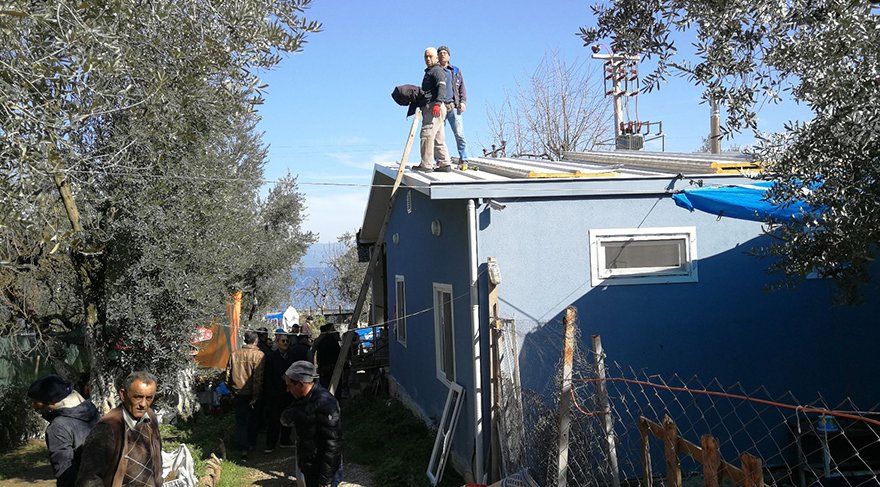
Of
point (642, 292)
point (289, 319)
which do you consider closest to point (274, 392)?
point (642, 292)

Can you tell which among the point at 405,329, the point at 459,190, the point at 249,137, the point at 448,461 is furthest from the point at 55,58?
the point at 249,137

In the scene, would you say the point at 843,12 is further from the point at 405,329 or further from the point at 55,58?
the point at 405,329

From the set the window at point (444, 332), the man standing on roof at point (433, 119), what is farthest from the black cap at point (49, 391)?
the man standing on roof at point (433, 119)

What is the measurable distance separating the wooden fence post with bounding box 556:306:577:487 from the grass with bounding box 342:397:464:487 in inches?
129

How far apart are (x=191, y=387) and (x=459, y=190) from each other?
7.93 metres

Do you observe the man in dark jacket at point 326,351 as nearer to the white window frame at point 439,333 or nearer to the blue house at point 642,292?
the white window frame at point 439,333

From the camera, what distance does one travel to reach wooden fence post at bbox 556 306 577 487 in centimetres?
569

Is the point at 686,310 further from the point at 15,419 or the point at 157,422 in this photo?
the point at 15,419

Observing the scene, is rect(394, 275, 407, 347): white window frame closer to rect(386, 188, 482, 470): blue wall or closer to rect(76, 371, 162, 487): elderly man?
rect(386, 188, 482, 470): blue wall

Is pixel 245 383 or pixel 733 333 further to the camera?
pixel 245 383

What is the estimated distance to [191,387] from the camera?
45.6 feet

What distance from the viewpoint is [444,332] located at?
10188 mm

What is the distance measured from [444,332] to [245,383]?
2818 millimetres

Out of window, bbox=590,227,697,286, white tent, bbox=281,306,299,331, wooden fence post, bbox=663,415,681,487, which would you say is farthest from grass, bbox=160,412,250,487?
white tent, bbox=281,306,299,331
